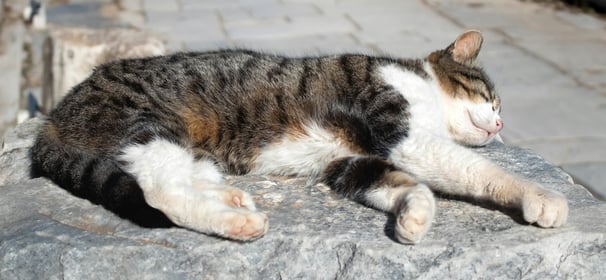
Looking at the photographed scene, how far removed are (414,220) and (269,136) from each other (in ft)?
2.38

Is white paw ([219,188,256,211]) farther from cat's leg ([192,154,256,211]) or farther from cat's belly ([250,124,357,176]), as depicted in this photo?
cat's belly ([250,124,357,176])

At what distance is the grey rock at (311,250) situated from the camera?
213 cm

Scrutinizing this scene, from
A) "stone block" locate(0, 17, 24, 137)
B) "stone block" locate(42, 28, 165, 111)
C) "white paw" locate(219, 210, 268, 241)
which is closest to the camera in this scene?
"white paw" locate(219, 210, 268, 241)

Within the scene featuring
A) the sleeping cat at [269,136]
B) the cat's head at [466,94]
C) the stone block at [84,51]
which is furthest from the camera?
the stone block at [84,51]

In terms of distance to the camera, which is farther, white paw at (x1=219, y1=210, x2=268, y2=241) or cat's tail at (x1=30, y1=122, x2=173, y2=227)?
cat's tail at (x1=30, y1=122, x2=173, y2=227)

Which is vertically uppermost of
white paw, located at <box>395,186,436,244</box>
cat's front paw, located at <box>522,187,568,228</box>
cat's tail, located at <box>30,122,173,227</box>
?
cat's front paw, located at <box>522,187,568,228</box>

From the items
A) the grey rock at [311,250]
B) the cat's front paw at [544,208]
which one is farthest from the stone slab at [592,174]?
the cat's front paw at [544,208]

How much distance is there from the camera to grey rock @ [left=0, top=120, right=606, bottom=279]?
213 cm

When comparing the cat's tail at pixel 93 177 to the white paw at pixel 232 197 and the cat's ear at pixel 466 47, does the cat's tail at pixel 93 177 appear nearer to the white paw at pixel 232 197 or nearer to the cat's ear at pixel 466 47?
the white paw at pixel 232 197

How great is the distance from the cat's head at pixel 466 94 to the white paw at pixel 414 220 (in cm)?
74

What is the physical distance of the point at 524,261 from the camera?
214 centimetres

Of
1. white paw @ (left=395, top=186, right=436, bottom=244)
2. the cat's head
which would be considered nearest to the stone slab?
the cat's head

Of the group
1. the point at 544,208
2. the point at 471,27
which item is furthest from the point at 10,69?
the point at 544,208

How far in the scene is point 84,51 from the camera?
5.05 metres
